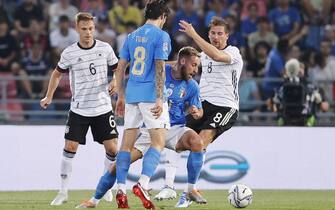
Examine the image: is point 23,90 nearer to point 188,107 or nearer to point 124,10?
point 124,10

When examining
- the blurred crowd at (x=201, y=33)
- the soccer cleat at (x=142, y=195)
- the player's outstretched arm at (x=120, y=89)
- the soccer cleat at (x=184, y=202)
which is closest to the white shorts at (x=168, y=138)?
the soccer cleat at (x=184, y=202)

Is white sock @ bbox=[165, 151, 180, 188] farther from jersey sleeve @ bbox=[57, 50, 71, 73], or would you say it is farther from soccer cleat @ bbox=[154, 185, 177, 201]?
jersey sleeve @ bbox=[57, 50, 71, 73]

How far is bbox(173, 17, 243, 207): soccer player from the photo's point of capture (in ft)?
44.7

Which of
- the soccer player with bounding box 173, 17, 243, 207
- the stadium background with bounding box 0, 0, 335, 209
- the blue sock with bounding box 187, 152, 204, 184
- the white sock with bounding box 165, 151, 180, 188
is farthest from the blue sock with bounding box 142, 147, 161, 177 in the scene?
the stadium background with bounding box 0, 0, 335, 209

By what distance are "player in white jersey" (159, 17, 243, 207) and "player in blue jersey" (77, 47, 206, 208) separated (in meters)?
0.44

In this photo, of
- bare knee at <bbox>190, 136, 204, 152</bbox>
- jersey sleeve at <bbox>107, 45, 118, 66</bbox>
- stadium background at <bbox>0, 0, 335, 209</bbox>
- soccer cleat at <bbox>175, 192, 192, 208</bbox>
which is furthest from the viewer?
stadium background at <bbox>0, 0, 335, 209</bbox>

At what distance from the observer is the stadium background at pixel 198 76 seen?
18016 millimetres

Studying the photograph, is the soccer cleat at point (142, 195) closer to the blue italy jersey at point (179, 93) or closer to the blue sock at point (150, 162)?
the blue sock at point (150, 162)

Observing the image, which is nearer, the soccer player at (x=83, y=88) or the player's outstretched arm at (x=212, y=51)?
the player's outstretched arm at (x=212, y=51)

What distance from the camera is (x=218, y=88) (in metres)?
13.9

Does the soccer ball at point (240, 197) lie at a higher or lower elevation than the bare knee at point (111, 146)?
lower

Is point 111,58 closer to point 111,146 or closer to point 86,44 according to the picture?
point 86,44

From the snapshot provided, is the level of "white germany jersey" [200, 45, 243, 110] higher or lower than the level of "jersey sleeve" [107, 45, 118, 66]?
lower

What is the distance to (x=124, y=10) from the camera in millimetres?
22281
